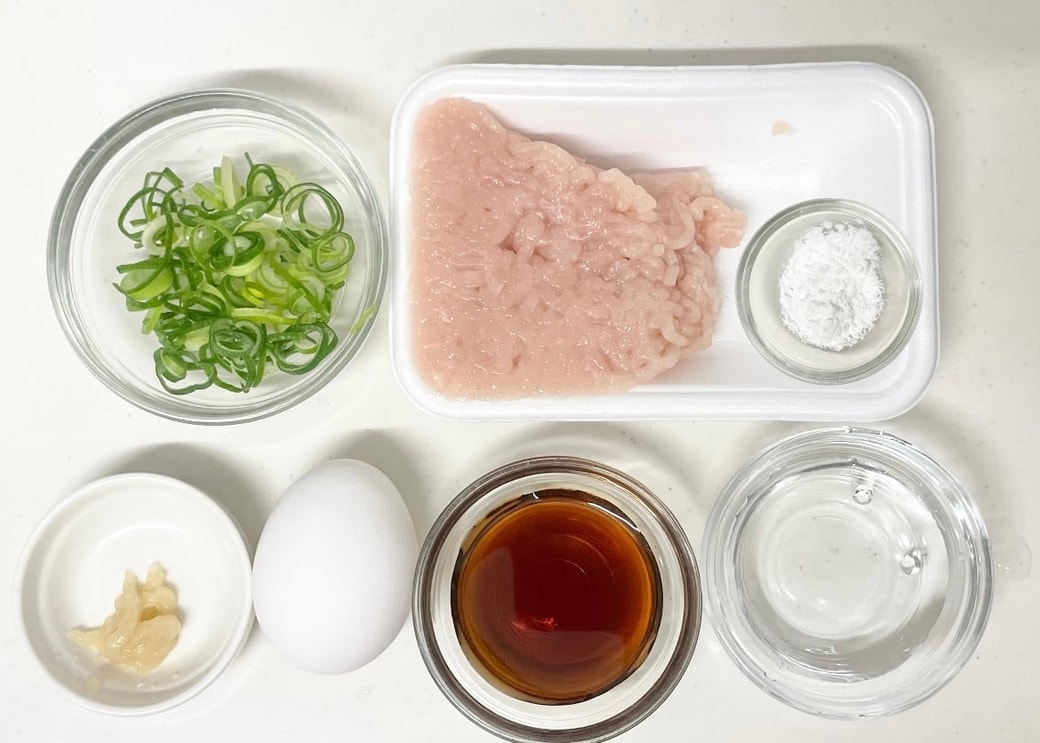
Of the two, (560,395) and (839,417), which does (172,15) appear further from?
(839,417)

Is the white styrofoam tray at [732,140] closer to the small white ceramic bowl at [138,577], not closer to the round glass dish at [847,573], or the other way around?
the round glass dish at [847,573]

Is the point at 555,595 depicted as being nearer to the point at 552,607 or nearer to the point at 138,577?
the point at 552,607

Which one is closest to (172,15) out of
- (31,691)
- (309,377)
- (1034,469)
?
(309,377)

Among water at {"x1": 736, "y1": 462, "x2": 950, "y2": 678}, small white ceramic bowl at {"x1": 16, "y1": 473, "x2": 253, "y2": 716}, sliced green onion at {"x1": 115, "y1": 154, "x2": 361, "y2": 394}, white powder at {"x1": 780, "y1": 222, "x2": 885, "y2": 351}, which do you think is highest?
white powder at {"x1": 780, "y1": 222, "x2": 885, "y2": 351}

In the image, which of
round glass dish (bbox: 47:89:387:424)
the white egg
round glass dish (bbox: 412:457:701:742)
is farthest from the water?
round glass dish (bbox: 47:89:387:424)

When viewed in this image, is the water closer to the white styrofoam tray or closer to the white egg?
the white styrofoam tray

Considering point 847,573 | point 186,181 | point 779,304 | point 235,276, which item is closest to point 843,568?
point 847,573
